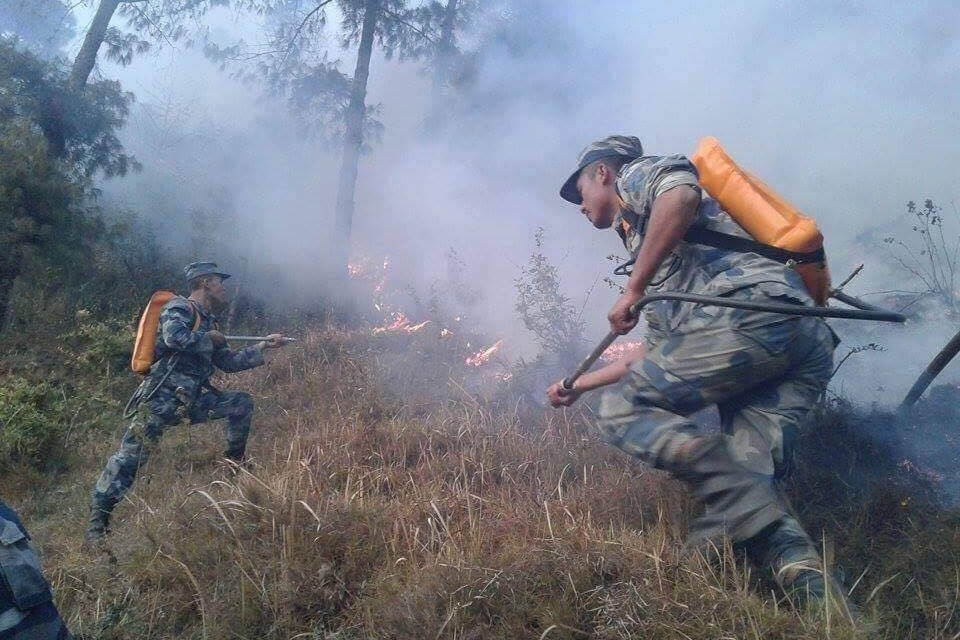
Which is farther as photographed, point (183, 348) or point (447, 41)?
point (447, 41)

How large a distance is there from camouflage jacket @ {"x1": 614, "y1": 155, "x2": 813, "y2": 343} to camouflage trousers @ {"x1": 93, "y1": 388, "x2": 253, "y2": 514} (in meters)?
2.86

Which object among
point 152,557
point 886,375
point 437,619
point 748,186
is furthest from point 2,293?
point 886,375

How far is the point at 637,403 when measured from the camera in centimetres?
267

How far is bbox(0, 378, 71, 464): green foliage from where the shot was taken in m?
5.04

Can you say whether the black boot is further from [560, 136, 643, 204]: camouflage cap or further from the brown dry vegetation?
[560, 136, 643, 204]: camouflage cap

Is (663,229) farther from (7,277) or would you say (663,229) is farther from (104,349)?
(7,277)

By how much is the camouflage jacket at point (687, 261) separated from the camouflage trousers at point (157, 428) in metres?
2.86

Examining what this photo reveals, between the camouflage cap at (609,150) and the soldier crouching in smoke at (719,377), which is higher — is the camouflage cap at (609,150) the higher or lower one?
the higher one

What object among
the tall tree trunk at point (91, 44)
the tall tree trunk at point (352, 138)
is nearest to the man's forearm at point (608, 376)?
the tall tree trunk at point (352, 138)

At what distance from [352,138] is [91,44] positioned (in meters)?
3.76

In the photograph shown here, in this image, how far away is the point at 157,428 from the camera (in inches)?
167

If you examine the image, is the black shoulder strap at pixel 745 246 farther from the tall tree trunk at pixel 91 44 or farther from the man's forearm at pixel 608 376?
the tall tree trunk at pixel 91 44

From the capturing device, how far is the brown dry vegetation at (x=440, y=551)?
235 centimetres

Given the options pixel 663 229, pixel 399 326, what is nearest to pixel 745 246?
pixel 663 229
